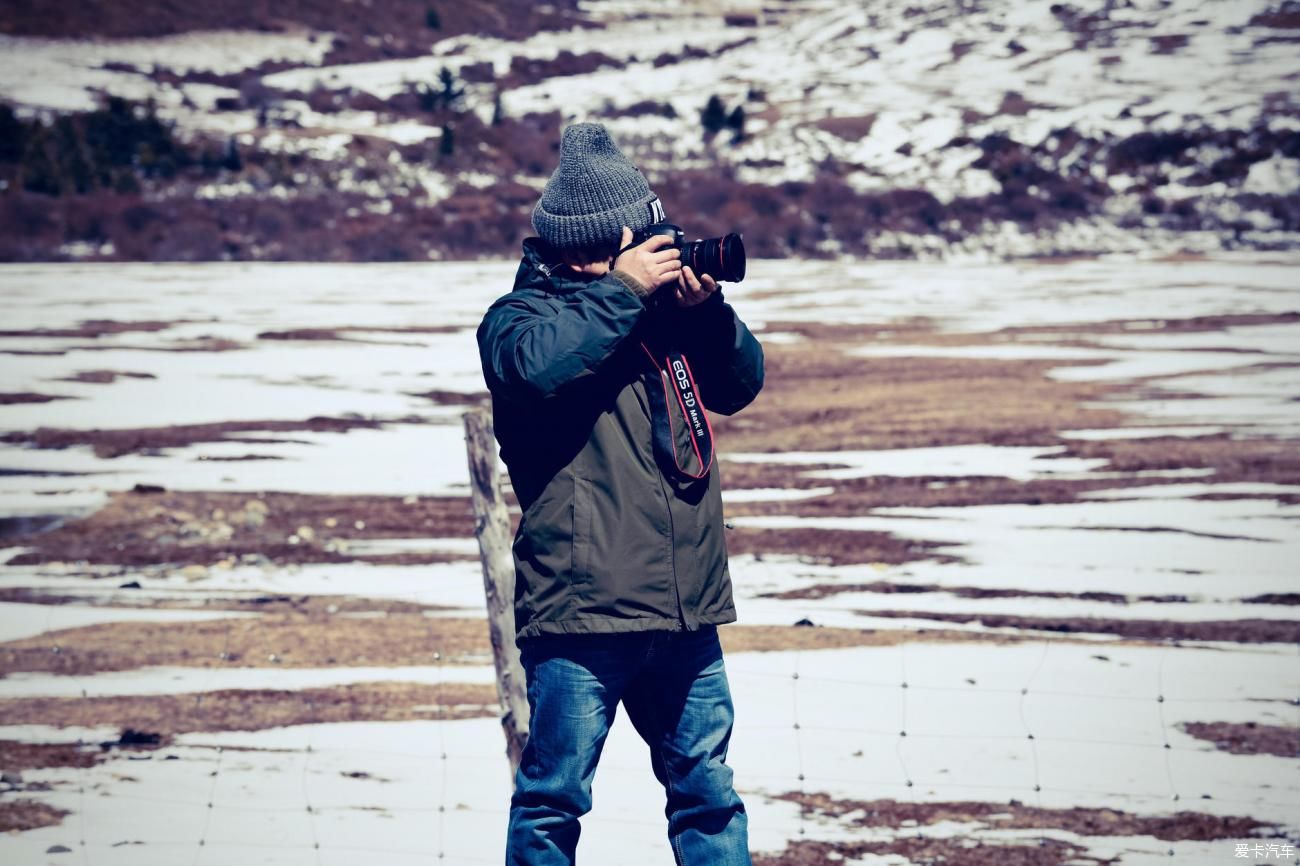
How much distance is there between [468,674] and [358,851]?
209 cm

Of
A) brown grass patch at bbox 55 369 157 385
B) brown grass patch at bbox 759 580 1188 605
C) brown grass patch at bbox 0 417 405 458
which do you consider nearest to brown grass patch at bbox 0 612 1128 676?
brown grass patch at bbox 759 580 1188 605

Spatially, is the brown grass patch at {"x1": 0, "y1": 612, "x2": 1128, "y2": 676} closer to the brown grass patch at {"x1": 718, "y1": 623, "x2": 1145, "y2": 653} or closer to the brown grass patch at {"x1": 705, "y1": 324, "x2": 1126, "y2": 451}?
the brown grass patch at {"x1": 718, "y1": 623, "x2": 1145, "y2": 653}

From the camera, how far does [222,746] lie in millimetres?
5699

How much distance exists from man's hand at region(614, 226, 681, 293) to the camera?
32 mm

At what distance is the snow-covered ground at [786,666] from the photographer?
4.83 m

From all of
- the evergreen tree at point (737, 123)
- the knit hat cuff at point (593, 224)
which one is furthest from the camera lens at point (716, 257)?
the evergreen tree at point (737, 123)

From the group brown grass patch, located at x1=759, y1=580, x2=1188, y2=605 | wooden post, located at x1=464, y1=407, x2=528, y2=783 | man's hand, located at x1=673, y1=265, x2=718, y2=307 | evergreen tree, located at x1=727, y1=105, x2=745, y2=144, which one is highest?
man's hand, located at x1=673, y1=265, x2=718, y2=307

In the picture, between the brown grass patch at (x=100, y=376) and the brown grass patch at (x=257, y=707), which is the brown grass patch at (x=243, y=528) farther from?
the brown grass patch at (x=100, y=376)

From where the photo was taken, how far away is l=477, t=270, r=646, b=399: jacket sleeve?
258 centimetres

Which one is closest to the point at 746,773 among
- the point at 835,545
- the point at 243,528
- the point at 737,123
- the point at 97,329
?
the point at 835,545

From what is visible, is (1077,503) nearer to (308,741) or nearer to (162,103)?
(308,741)

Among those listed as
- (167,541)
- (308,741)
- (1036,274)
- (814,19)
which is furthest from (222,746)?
(814,19)

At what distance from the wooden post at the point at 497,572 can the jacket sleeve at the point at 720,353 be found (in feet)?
4.42

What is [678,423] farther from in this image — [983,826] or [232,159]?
[232,159]
